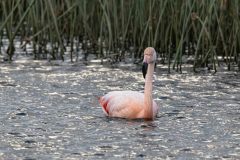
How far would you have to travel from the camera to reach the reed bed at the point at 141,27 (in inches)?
521

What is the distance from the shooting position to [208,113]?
412 inches

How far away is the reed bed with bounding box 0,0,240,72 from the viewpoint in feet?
43.4

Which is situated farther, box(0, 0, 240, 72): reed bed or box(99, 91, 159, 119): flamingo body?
box(0, 0, 240, 72): reed bed

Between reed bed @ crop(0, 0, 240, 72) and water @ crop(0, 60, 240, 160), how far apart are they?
0.48m

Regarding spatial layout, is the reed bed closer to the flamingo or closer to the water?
the water

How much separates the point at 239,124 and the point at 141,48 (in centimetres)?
456

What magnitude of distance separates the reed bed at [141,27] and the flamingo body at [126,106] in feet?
7.95

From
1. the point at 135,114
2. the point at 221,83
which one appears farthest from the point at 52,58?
the point at 135,114

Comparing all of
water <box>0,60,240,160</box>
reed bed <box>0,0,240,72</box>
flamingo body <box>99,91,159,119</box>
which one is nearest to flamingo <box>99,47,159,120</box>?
flamingo body <box>99,91,159,119</box>

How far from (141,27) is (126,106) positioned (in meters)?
3.69

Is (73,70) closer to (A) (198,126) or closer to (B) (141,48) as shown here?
(B) (141,48)

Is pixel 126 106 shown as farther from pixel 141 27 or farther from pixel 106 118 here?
pixel 141 27

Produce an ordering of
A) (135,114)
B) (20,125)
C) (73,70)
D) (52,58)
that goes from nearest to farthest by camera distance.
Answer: (20,125), (135,114), (73,70), (52,58)

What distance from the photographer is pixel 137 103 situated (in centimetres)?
1032
